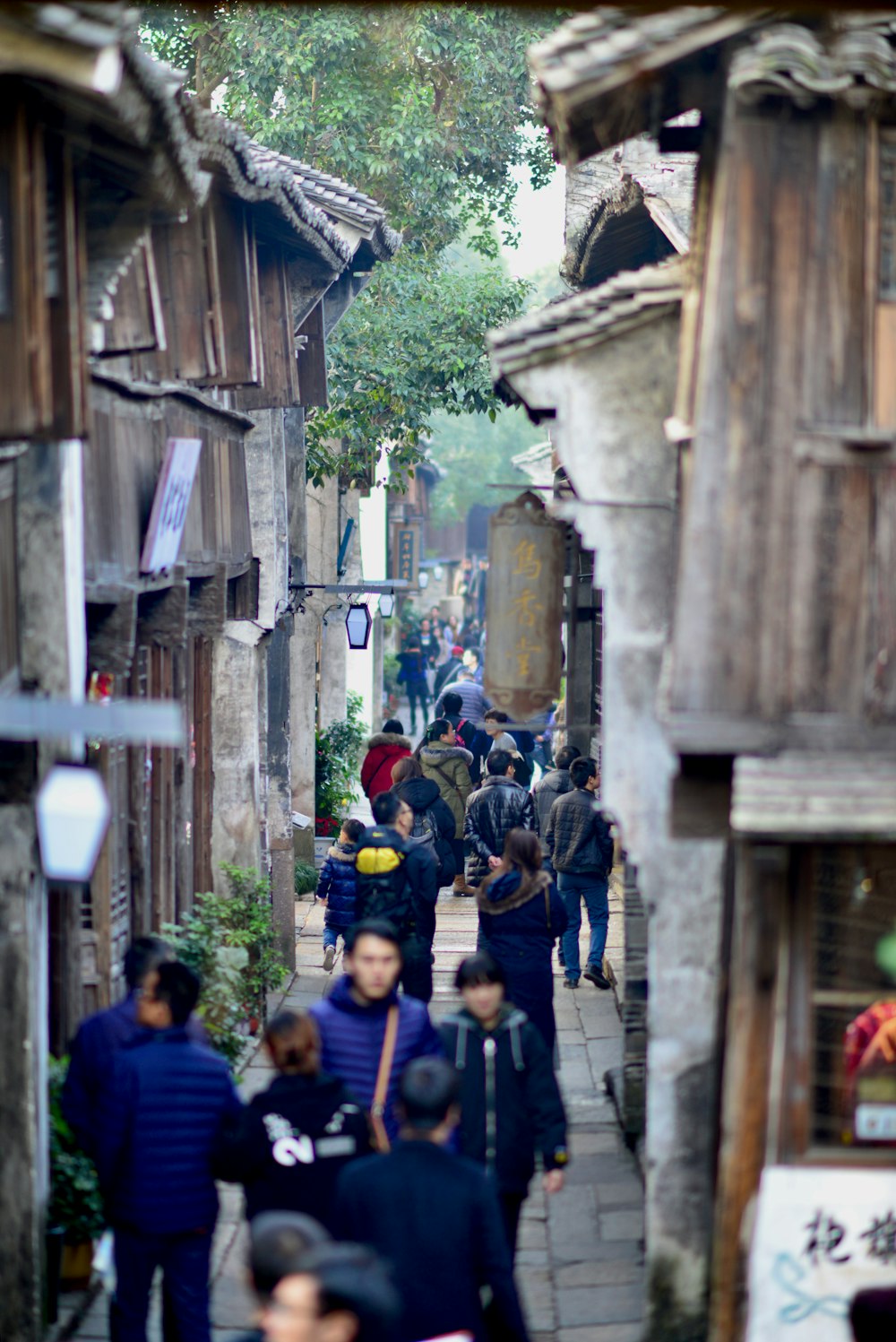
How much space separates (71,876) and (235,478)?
7624 mm

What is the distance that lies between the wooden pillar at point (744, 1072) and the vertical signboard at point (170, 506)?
172 inches

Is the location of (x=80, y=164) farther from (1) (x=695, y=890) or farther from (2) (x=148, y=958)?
(1) (x=695, y=890)

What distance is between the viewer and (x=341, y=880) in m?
13.2

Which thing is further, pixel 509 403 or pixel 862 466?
pixel 509 403

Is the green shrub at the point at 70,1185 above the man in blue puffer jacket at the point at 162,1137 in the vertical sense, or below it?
below

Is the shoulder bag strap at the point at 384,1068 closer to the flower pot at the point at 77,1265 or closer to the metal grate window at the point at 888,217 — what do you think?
the flower pot at the point at 77,1265

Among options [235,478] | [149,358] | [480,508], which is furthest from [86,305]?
[480,508]

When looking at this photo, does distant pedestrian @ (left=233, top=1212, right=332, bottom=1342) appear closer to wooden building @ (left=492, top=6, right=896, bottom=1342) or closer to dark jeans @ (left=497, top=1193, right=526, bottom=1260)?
wooden building @ (left=492, top=6, right=896, bottom=1342)

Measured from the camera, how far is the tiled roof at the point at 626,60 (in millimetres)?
7234

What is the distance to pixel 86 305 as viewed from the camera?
Result: 853 cm

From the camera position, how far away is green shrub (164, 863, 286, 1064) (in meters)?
11.7

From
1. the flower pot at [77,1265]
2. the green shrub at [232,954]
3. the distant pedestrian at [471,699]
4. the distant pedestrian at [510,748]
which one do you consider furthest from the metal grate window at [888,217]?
the distant pedestrian at [471,699]

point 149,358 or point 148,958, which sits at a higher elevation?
point 149,358

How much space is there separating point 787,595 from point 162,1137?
3423 millimetres
